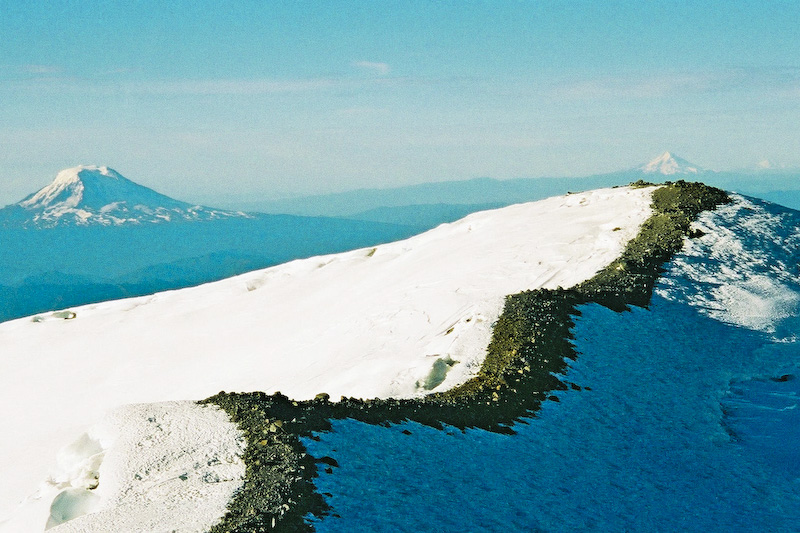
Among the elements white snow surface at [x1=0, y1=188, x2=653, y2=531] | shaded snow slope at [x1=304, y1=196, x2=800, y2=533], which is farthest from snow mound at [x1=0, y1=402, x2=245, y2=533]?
white snow surface at [x1=0, y1=188, x2=653, y2=531]

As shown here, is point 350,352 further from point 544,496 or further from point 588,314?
point 544,496

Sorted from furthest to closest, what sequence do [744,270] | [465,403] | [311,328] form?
[311,328] → [744,270] → [465,403]

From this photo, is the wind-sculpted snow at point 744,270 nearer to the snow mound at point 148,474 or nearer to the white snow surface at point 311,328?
the white snow surface at point 311,328

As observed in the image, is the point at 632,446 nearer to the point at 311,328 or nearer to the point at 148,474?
the point at 148,474

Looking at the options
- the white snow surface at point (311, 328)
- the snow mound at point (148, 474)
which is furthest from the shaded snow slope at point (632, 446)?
the white snow surface at point (311, 328)

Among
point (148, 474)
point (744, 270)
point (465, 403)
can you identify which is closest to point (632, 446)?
point (465, 403)

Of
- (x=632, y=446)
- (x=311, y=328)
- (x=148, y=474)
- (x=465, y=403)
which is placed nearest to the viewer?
(x=148, y=474)

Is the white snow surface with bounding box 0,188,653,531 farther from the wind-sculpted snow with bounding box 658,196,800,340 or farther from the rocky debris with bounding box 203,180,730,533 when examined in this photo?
the wind-sculpted snow with bounding box 658,196,800,340

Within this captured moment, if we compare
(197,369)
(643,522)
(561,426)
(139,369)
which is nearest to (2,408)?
(139,369)
